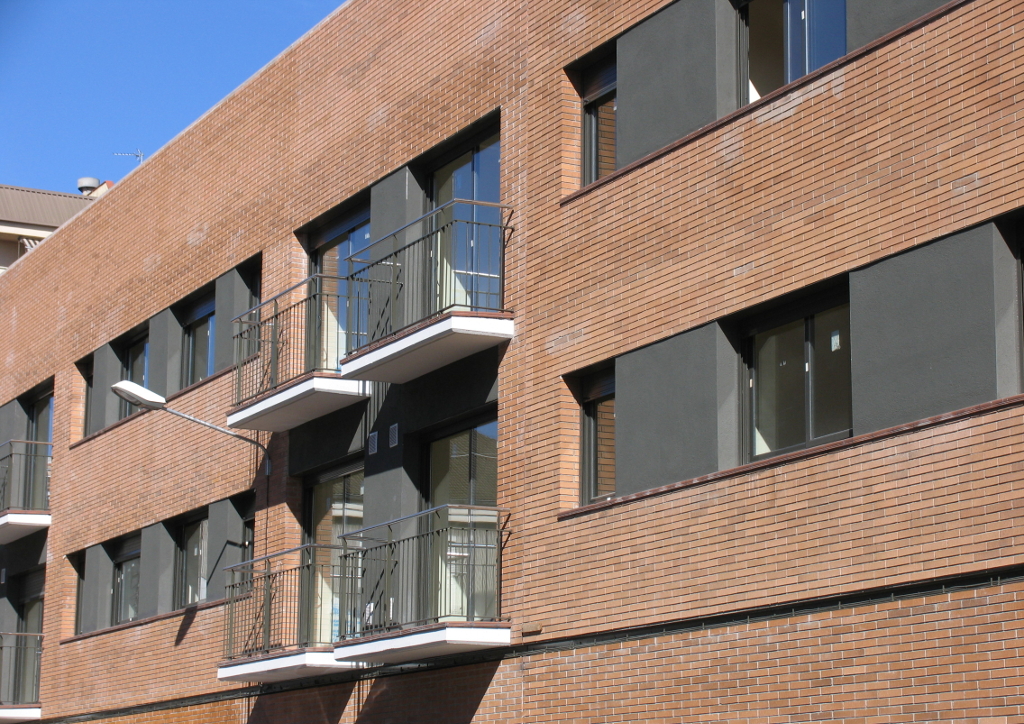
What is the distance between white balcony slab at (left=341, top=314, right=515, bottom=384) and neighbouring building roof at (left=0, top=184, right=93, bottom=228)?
25.4 m

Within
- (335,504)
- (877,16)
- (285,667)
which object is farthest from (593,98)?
(285,667)

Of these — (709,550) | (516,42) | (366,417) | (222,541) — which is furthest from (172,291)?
(709,550)

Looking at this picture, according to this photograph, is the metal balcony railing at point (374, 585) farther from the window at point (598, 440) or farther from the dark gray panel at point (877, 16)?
the dark gray panel at point (877, 16)

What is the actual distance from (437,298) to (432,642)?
3.81 m

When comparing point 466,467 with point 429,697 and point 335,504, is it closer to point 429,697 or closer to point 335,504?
point 429,697

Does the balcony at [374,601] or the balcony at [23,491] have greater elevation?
the balcony at [23,491]

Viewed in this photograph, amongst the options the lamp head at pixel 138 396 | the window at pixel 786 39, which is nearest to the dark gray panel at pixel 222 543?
the lamp head at pixel 138 396

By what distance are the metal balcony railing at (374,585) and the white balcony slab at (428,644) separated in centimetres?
20

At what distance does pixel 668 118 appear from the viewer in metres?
15.6

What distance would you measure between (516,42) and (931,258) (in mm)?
Result: 7087

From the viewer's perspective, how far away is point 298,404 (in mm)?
20062

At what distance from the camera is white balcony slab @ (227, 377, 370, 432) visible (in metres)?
19.4

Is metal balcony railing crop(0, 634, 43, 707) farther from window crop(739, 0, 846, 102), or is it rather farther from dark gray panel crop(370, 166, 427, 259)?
window crop(739, 0, 846, 102)

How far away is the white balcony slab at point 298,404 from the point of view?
19422 mm
